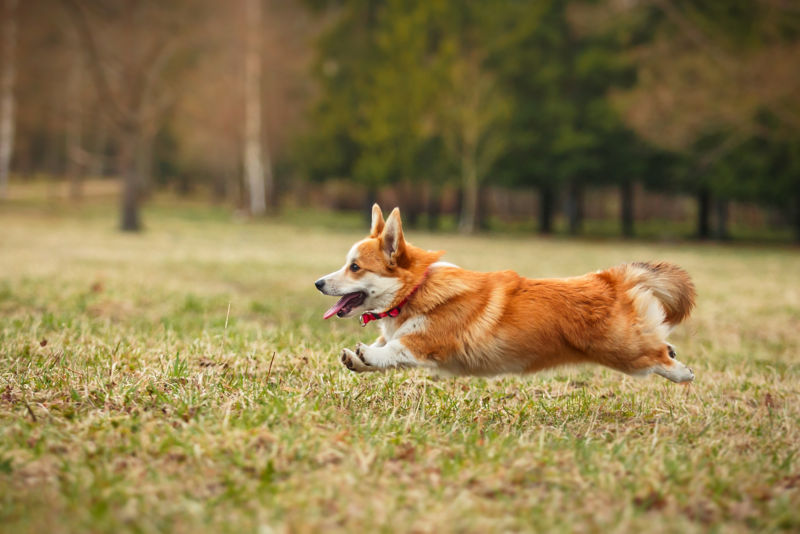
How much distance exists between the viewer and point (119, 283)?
8258 millimetres

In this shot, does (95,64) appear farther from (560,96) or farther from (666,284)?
(666,284)

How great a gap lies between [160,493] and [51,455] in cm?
59

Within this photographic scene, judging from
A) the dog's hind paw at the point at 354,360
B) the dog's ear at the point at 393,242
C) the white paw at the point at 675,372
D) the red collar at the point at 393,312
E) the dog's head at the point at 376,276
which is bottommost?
the white paw at the point at 675,372

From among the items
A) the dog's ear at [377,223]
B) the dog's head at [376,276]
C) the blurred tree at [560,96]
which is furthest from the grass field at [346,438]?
the blurred tree at [560,96]

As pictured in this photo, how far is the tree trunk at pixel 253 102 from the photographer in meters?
27.7

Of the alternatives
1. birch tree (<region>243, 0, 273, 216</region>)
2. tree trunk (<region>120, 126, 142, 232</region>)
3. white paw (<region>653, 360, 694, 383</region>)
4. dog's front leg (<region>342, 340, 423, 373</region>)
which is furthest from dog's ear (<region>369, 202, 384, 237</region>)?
birch tree (<region>243, 0, 273, 216</region>)

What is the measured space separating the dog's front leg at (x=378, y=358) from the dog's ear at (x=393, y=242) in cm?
53

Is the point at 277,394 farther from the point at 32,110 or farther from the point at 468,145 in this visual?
the point at 32,110

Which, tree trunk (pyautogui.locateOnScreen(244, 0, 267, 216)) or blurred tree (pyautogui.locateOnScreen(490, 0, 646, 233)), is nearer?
blurred tree (pyautogui.locateOnScreen(490, 0, 646, 233))

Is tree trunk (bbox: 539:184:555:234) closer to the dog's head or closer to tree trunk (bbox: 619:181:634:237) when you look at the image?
tree trunk (bbox: 619:181:634:237)

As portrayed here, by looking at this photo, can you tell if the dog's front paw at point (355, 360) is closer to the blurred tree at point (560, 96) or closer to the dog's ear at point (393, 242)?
the dog's ear at point (393, 242)

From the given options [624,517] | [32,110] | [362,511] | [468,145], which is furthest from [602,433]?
[32,110]

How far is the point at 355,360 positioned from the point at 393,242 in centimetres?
75

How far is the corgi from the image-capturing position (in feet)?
11.9
